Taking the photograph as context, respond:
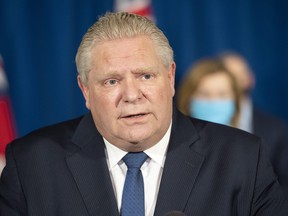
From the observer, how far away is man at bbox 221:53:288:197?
3453 millimetres

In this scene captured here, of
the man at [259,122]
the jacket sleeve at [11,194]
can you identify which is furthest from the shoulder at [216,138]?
the man at [259,122]

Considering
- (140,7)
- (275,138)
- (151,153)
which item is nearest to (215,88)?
(275,138)

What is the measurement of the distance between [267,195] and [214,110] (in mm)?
1777

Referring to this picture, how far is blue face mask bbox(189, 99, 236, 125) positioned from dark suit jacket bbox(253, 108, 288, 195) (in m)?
0.17

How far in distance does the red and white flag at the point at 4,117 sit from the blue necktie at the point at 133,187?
61.6 inches

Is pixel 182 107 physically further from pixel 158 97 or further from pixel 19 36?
pixel 158 97

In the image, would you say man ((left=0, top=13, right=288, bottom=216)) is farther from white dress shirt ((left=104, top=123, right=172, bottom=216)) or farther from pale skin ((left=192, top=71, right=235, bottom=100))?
pale skin ((left=192, top=71, right=235, bottom=100))

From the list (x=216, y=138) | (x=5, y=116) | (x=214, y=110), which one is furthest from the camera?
(x=214, y=110)

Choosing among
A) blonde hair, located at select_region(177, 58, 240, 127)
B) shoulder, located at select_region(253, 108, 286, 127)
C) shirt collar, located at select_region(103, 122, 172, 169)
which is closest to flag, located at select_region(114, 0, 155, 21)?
blonde hair, located at select_region(177, 58, 240, 127)

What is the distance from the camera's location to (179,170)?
1787 mm

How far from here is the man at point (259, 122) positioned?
345 cm

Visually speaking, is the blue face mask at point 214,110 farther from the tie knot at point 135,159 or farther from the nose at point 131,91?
the nose at point 131,91

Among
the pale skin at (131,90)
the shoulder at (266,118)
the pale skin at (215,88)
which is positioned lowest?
the shoulder at (266,118)

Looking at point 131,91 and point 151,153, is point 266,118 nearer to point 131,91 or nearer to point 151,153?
point 151,153
